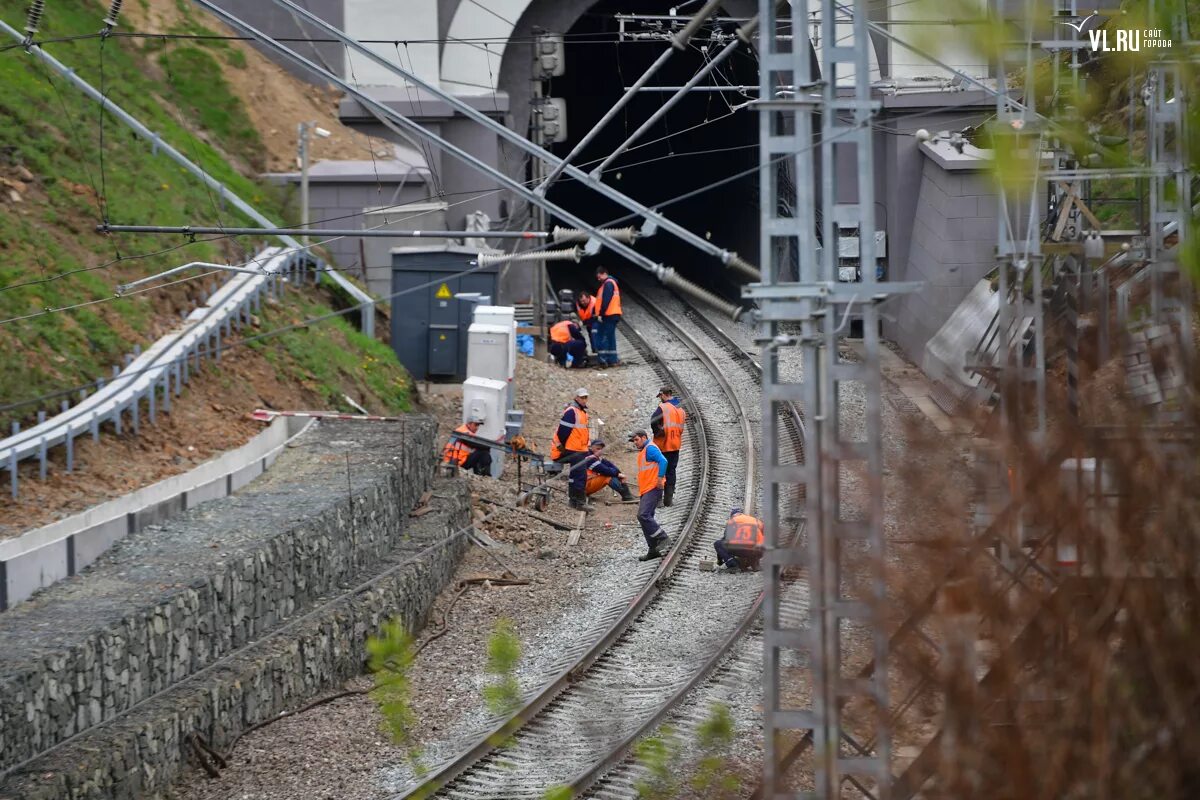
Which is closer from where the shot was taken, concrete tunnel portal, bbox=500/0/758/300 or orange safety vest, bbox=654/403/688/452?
orange safety vest, bbox=654/403/688/452

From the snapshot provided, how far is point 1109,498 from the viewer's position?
429 centimetres

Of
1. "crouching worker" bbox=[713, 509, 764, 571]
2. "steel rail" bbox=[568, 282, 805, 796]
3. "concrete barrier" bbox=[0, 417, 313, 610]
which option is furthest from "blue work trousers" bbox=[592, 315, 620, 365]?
"crouching worker" bbox=[713, 509, 764, 571]

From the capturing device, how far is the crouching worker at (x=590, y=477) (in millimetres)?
18016

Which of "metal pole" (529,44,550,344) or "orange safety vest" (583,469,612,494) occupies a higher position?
"metal pole" (529,44,550,344)

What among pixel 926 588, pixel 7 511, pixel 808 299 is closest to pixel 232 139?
pixel 7 511

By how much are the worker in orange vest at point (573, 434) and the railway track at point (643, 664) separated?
1.42 metres

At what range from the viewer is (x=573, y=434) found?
18.0m

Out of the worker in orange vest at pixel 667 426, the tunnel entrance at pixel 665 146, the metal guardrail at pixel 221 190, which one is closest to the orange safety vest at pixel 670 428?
the worker in orange vest at pixel 667 426

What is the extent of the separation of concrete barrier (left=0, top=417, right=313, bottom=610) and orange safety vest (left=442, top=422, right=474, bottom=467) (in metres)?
2.58

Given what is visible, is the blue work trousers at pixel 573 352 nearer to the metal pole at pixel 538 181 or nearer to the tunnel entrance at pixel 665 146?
the metal pole at pixel 538 181

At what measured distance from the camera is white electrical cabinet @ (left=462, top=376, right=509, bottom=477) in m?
18.7

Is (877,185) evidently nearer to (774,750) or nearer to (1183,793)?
(774,750)

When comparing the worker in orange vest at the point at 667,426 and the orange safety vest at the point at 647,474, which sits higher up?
the worker in orange vest at the point at 667,426

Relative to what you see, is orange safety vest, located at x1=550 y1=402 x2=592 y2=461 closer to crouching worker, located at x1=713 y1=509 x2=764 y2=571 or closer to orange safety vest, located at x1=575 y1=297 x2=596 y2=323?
crouching worker, located at x1=713 y1=509 x2=764 y2=571
